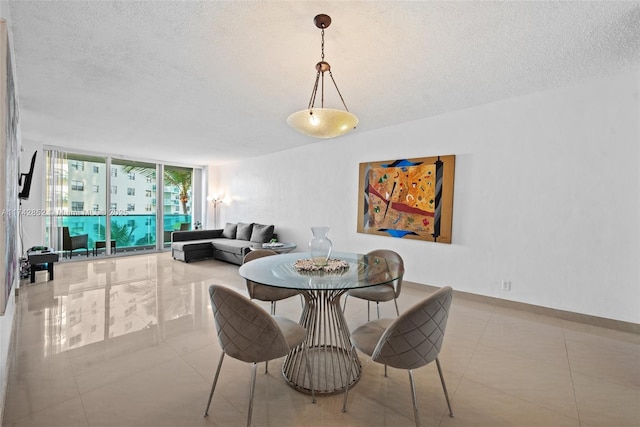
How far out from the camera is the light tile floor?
166 centimetres

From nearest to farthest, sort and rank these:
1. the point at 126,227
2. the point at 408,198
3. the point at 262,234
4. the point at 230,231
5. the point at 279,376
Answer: the point at 279,376
the point at 408,198
the point at 262,234
the point at 230,231
the point at 126,227

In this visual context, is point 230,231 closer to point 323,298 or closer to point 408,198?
point 408,198

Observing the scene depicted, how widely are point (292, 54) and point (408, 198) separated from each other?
8.45ft

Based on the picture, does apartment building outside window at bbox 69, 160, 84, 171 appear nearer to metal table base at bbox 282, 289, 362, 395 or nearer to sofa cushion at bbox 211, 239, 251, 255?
sofa cushion at bbox 211, 239, 251, 255

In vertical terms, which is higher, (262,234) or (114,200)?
(114,200)

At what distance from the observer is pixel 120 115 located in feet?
13.1

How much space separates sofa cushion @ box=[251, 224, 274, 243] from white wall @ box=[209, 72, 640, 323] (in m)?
2.33

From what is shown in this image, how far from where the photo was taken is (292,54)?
2.44m

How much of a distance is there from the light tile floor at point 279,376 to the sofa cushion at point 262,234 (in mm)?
2773

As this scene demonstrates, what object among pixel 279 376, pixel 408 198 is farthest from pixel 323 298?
pixel 408 198

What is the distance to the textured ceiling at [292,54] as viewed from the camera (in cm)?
195

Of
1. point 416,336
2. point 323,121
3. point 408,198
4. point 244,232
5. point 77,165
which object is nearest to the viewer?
point 416,336

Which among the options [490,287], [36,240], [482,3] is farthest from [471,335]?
[36,240]

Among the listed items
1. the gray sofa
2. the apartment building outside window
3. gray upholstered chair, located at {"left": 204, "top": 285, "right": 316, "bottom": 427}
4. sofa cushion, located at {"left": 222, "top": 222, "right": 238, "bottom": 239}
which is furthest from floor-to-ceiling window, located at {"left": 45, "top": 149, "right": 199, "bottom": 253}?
gray upholstered chair, located at {"left": 204, "top": 285, "right": 316, "bottom": 427}
